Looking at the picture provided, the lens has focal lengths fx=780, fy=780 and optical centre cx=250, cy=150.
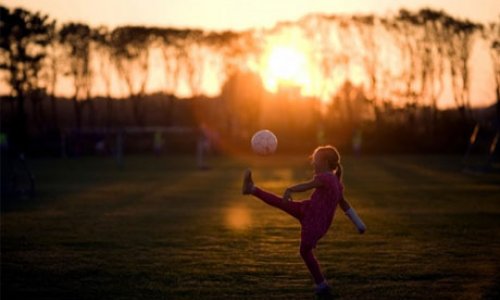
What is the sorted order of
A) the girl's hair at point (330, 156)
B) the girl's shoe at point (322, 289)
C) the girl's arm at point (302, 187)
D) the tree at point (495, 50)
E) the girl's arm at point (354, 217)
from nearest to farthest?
the girl's arm at point (302, 187) < the girl's shoe at point (322, 289) < the girl's hair at point (330, 156) < the girl's arm at point (354, 217) < the tree at point (495, 50)

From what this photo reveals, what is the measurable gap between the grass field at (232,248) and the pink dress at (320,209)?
0.75 m

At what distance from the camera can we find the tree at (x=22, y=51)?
221 feet

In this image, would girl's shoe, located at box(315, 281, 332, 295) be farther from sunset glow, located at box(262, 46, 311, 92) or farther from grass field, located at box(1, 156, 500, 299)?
sunset glow, located at box(262, 46, 311, 92)

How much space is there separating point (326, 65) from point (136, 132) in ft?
61.4

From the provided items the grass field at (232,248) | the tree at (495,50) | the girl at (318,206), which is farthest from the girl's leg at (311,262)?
the tree at (495,50)

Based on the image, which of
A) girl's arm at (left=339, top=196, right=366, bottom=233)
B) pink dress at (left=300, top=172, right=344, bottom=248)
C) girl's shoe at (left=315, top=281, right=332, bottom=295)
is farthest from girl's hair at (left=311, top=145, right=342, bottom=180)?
girl's shoe at (left=315, top=281, right=332, bottom=295)

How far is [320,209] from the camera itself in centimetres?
1001

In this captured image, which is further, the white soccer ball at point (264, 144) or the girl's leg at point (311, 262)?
the white soccer ball at point (264, 144)

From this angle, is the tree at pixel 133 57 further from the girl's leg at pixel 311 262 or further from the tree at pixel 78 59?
the girl's leg at pixel 311 262

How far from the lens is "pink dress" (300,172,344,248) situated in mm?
9945

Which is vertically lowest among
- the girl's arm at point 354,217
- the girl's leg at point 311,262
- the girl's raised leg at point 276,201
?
the girl's leg at point 311,262

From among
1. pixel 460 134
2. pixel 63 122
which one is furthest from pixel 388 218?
pixel 63 122

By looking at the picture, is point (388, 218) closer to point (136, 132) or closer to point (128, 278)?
point (128, 278)

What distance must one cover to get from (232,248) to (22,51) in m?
60.2
